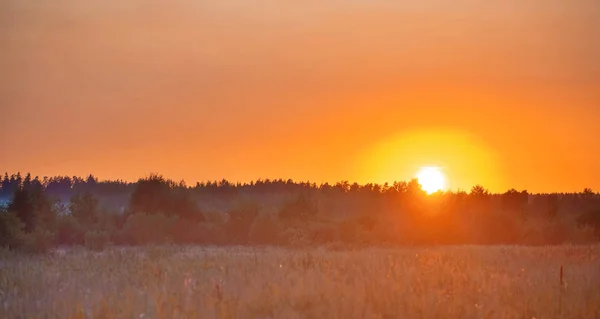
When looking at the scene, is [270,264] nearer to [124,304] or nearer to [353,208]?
[124,304]

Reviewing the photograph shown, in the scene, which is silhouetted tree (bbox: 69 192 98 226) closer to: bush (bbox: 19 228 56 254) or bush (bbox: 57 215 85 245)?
bush (bbox: 57 215 85 245)

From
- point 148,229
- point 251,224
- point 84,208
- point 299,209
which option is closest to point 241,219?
point 251,224

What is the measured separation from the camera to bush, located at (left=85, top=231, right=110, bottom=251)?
32.4 meters

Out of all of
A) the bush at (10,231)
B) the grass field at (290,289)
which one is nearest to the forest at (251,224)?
the bush at (10,231)

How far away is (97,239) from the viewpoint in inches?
1336

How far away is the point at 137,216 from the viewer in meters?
38.8

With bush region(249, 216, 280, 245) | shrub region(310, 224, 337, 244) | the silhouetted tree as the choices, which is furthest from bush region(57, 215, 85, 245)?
shrub region(310, 224, 337, 244)

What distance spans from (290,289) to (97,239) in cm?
2410

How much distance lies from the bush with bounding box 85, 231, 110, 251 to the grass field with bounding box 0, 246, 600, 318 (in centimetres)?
1559

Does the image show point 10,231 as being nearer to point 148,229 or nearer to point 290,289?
point 148,229

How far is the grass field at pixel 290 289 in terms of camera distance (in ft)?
35.2

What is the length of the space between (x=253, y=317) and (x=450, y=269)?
6.61 meters

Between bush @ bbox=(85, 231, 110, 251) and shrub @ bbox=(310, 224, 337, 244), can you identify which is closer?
bush @ bbox=(85, 231, 110, 251)

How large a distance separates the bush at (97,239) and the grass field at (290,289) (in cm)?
1559
